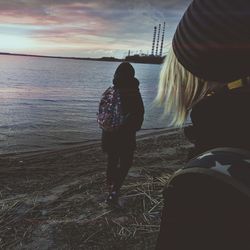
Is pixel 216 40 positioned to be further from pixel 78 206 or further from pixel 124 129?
pixel 78 206

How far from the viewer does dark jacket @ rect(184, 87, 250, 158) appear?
937 mm

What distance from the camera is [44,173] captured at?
34.6 feet

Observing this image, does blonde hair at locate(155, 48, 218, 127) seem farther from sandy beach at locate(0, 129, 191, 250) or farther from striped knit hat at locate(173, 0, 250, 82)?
sandy beach at locate(0, 129, 191, 250)

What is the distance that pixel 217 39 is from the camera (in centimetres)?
95

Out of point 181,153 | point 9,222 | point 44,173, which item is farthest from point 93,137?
point 9,222

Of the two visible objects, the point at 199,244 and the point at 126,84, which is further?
the point at 126,84

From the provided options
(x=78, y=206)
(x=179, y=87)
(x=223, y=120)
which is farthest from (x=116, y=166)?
(x=223, y=120)

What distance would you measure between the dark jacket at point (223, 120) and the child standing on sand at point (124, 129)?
4968mm

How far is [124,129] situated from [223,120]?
5244 millimetres

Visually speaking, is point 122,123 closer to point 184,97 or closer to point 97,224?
point 97,224

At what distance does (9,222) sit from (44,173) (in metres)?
4.32

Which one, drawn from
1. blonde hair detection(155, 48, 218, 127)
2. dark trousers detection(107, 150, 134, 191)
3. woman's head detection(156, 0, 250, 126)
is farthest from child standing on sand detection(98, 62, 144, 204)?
woman's head detection(156, 0, 250, 126)

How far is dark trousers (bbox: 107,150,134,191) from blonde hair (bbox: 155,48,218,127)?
5202mm

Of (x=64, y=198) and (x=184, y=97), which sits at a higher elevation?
(x=184, y=97)
